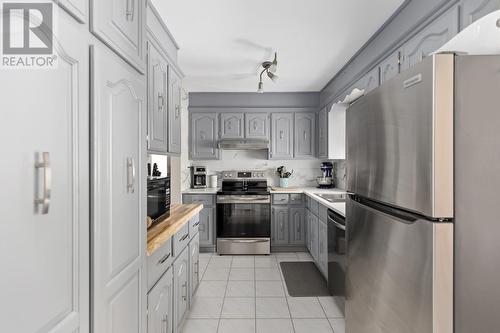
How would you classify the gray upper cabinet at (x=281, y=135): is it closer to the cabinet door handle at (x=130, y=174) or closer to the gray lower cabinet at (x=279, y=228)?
the gray lower cabinet at (x=279, y=228)

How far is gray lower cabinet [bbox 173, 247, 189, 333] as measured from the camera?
1.87 m

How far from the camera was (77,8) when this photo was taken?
2.64 ft

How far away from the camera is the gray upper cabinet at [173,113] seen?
2123mm

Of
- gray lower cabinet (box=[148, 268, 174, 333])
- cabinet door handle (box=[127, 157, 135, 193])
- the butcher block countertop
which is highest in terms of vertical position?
cabinet door handle (box=[127, 157, 135, 193])

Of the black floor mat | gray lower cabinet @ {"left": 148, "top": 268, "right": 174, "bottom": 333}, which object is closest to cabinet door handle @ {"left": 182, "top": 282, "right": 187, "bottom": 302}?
gray lower cabinet @ {"left": 148, "top": 268, "right": 174, "bottom": 333}

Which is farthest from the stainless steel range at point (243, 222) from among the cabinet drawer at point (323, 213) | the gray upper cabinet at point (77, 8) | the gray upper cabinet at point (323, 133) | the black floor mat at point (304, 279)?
the gray upper cabinet at point (77, 8)

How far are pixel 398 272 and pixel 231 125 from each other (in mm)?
3655

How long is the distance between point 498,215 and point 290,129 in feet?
12.1

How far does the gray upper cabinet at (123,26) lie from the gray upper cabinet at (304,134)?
3.32 meters

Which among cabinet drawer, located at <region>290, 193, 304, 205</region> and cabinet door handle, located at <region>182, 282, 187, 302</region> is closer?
cabinet door handle, located at <region>182, 282, 187, 302</region>

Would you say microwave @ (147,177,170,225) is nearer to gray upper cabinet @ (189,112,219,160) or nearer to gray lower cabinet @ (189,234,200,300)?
gray lower cabinet @ (189,234,200,300)

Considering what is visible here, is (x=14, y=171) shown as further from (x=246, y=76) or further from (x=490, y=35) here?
(x=246, y=76)

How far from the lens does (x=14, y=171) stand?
0.59 metres

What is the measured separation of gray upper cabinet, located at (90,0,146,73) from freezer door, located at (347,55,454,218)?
1.09 m
